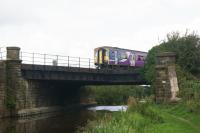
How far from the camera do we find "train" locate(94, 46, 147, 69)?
58281 millimetres

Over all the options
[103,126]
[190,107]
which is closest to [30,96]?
[190,107]

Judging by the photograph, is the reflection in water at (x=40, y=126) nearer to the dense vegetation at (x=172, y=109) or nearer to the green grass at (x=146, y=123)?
the dense vegetation at (x=172, y=109)

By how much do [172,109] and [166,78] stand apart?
214 inches

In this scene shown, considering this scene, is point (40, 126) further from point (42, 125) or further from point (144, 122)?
point (144, 122)

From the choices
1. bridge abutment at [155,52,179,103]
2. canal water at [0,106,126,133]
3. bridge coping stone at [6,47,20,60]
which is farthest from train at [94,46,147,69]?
bridge abutment at [155,52,179,103]

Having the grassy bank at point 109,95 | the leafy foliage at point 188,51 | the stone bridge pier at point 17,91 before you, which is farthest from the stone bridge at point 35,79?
the grassy bank at point 109,95

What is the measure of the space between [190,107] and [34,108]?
2755 centimetres

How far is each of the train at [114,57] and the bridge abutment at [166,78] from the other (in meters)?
27.1

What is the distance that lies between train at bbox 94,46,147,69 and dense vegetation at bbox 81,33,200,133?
39.2 feet

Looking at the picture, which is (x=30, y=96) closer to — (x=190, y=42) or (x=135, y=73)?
(x=135, y=73)

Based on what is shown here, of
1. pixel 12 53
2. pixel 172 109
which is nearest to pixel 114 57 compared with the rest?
pixel 12 53

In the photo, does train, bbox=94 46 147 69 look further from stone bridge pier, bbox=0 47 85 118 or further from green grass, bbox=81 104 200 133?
green grass, bbox=81 104 200 133

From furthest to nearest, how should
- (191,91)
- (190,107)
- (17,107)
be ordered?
(17,107) < (191,91) < (190,107)

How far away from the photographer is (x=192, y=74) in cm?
3538
